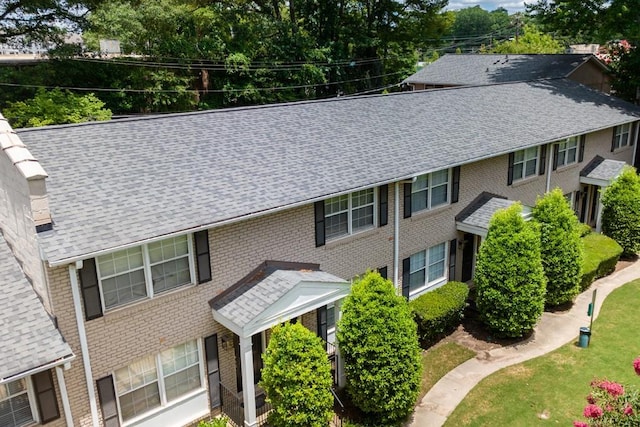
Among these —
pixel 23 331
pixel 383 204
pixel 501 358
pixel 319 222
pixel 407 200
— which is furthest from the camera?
pixel 407 200

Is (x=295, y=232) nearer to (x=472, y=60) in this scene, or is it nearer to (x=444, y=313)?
(x=444, y=313)

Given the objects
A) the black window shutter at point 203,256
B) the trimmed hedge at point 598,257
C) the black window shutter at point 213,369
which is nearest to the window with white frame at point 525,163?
the trimmed hedge at point 598,257

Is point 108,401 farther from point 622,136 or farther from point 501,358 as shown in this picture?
point 622,136

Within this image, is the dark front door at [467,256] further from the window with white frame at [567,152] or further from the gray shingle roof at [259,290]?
the gray shingle roof at [259,290]

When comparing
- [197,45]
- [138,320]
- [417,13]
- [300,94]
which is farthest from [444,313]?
[417,13]

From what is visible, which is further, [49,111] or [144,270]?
[49,111]

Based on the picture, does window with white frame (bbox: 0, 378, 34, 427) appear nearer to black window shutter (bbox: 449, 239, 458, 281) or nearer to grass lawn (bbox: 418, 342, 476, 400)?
Result: grass lawn (bbox: 418, 342, 476, 400)

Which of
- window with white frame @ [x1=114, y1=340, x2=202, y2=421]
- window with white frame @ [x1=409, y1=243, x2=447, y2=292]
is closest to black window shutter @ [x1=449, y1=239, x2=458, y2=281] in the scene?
window with white frame @ [x1=409, y1=243, x2=447, y2=292]

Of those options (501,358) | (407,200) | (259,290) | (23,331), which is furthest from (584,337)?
(23,331)
